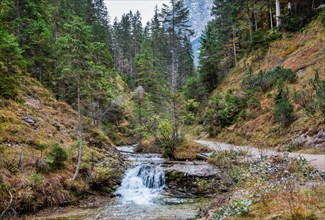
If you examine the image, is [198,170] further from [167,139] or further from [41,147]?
[41,147]

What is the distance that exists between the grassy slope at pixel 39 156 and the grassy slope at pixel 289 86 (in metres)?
8.36

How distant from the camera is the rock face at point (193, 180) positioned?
12242 millimetres

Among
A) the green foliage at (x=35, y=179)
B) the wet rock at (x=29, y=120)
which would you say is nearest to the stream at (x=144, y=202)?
the green foliage at (x=35, y=179)

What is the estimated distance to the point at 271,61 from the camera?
2556 centimetres

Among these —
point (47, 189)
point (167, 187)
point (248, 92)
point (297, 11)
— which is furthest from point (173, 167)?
point (297, 11)

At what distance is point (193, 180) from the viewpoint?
12.9 metres

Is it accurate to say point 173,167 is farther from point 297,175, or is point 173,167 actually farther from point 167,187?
point 297,175

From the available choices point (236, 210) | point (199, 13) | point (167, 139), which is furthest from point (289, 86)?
point (199, 13)

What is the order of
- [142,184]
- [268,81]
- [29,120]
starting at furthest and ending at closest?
[268,81], [29,120], [142,184]

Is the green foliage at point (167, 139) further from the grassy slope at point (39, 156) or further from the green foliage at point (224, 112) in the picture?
the green foliage at point (224, 112)

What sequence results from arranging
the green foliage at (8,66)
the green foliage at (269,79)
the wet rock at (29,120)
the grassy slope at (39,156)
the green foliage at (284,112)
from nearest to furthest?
the grassy slope at (39,156) < the green foliage at (8,66) < the wet rock at (29,120) < the green foliage at (284,112) < the green foliage at (269,79)

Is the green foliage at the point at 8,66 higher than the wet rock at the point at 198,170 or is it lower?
higher

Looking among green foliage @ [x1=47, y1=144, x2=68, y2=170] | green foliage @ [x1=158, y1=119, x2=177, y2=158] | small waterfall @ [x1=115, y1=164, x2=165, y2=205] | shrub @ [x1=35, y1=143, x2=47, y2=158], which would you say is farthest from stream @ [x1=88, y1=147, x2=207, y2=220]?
shrub @ [x1=35, y1=143, x2=47, y2=158]

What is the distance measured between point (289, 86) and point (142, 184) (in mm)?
12753
